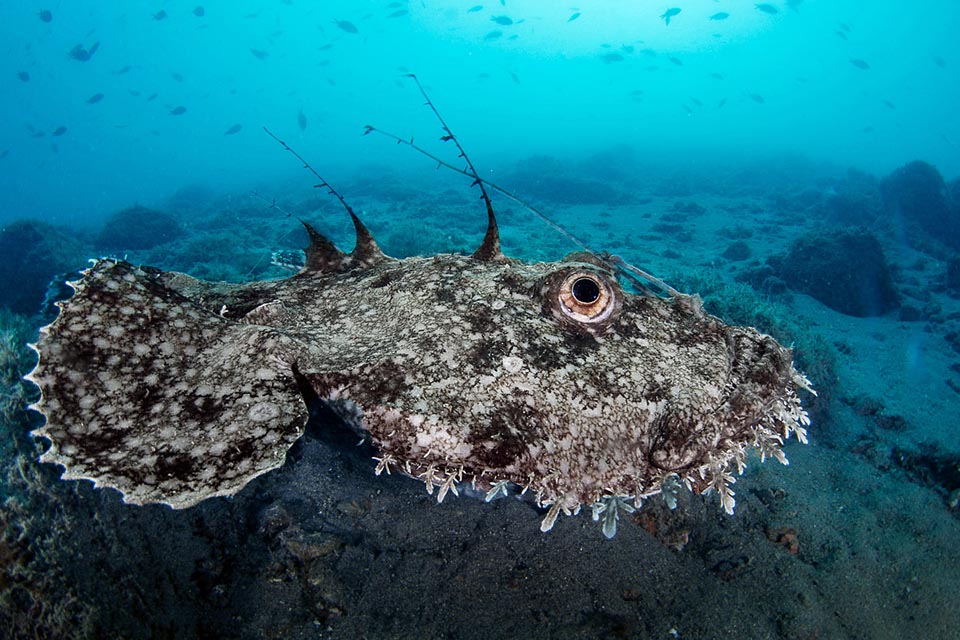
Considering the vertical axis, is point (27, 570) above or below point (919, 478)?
above

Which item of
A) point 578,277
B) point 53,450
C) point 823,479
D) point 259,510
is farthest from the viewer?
point 823,479

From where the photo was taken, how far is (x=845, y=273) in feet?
61.7

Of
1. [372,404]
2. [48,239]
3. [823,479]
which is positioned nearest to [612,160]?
[48,239]

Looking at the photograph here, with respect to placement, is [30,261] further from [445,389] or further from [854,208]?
[854,208]

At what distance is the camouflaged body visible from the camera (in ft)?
8.83

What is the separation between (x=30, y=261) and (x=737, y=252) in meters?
32.9

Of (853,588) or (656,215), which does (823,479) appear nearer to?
(853,588)

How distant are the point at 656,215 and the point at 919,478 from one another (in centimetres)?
2911

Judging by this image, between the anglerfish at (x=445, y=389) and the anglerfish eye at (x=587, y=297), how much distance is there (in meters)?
0.01

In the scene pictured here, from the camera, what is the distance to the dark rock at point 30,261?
17703mm

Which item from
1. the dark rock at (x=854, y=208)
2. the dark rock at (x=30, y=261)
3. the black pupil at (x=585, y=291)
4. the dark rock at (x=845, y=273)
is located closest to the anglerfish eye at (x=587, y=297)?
the black pupil at (x=585, y=291)

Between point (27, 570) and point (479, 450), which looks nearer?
point (479, 450)

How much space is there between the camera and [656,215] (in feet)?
112

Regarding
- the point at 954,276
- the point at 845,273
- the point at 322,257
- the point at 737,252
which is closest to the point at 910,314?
the point at 845,273
